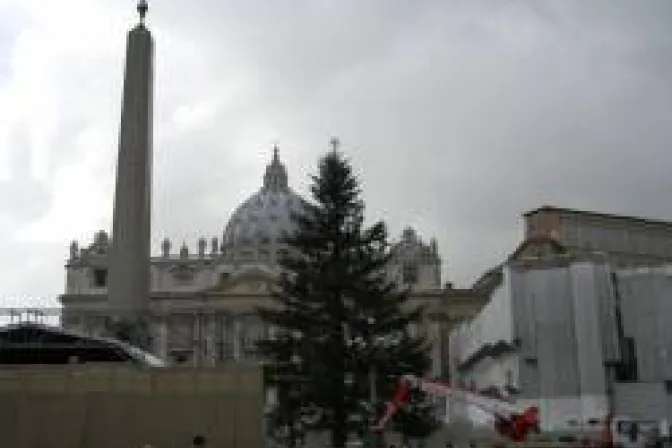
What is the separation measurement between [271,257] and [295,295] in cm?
8161

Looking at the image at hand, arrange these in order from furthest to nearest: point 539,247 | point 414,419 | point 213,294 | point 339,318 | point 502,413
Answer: point 213,294, point 539,247, point 339,318, point 414,419, point 502,413

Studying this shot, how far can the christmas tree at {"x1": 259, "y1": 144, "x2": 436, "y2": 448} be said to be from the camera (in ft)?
105

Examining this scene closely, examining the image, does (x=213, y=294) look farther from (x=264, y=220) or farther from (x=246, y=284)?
(x=264, y=220)

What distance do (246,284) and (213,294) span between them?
3.28m

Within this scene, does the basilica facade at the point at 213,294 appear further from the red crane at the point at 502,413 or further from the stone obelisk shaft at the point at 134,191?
the red crane at the point at 502,413

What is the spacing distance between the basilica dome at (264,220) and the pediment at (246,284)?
8.98 meters

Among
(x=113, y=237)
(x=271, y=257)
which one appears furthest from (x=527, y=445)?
(x=271, y=257)

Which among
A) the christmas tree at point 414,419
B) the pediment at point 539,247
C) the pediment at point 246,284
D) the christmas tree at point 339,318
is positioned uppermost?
the pediment at point 246,284

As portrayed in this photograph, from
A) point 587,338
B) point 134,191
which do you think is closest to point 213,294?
point 587,338

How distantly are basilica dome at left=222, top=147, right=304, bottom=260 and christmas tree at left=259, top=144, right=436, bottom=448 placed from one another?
258ft

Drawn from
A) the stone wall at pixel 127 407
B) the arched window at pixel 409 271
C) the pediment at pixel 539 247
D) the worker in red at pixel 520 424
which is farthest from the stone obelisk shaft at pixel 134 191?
the arched window at pixel 409 271

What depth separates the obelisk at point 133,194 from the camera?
33.6 metres

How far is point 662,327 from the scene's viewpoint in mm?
47094

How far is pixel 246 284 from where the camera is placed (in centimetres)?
10462
